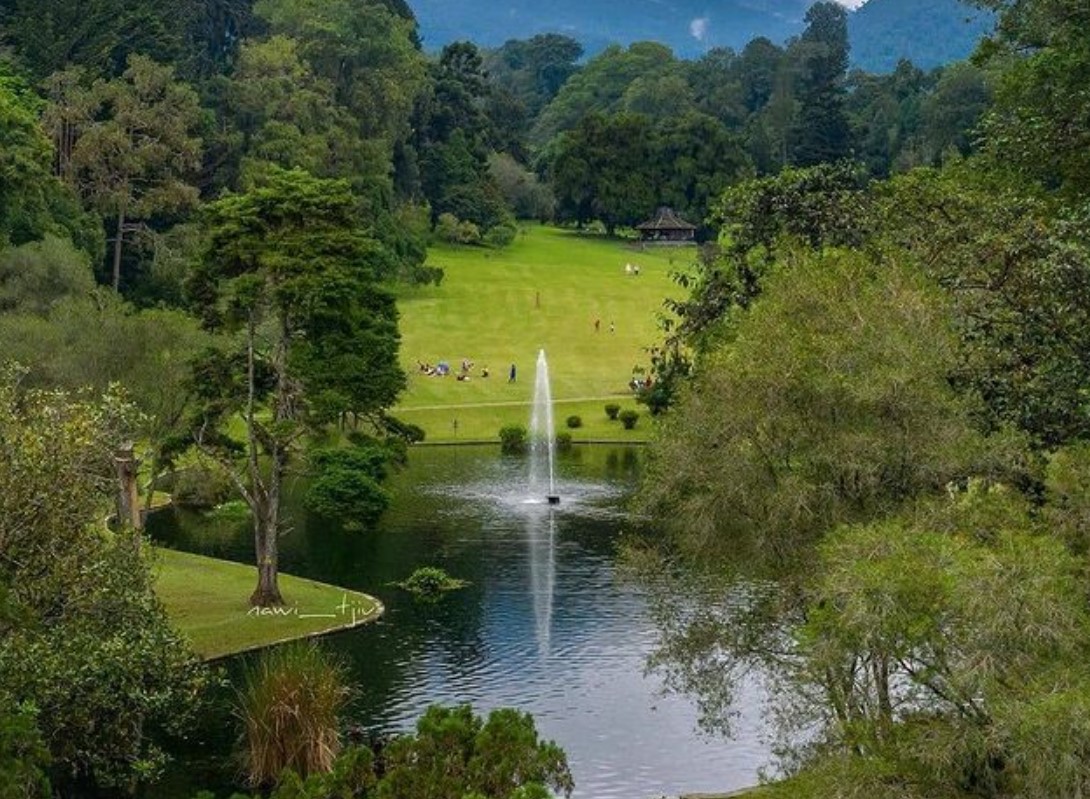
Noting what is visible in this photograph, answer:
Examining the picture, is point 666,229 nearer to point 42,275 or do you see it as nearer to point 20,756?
point 42,275

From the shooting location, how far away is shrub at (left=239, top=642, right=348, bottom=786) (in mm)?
29688

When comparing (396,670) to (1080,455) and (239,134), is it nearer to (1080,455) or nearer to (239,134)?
(1080,455)

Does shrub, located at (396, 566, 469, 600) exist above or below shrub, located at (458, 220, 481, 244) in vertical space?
below

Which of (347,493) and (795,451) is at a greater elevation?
(795,451)

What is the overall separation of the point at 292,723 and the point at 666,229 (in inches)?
4569

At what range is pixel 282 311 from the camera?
4131cm

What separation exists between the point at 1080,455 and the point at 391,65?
11413cm

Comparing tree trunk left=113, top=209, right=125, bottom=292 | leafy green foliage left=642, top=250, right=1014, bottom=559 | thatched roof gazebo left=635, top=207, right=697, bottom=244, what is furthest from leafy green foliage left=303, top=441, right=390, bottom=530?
thatched roof gazebo left=635, top=207, right=697, bottom=244

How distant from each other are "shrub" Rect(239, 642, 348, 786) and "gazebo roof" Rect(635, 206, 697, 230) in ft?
376

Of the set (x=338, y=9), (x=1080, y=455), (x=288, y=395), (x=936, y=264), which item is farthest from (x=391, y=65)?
(x=1080, y=455)

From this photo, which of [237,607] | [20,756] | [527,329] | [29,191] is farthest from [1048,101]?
[527,329]

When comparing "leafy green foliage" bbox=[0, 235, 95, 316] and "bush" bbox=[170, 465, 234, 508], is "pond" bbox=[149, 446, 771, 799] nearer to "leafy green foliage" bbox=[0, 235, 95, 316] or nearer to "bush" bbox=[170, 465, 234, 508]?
"bush" bbox=[170, 465, 234, 508]

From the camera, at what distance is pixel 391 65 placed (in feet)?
428

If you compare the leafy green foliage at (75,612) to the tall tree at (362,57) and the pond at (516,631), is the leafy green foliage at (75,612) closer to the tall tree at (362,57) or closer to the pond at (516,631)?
the pond at (516,631)
